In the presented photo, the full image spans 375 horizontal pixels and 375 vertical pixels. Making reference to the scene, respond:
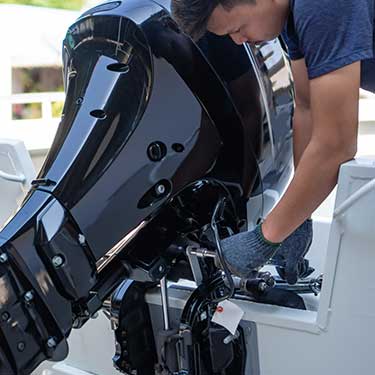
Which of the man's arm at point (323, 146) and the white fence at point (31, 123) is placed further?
the white fence at point (31, 123)

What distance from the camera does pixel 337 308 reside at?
1107 millimetres

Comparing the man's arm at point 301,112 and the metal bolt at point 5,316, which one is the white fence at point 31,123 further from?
the metal bolt at point 5,316

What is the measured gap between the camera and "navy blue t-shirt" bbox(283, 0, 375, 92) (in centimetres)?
95

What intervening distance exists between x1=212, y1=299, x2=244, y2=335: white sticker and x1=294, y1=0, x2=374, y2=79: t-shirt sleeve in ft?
1.43

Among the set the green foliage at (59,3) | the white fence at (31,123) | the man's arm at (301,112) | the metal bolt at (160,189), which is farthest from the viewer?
the green foliage at (59,3)

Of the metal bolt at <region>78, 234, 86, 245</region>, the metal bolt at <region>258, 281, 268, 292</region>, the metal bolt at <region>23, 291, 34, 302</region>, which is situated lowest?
the metal bolt at <region>258, 281, 268, 292</region>

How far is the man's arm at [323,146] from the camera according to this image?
0.97 meters

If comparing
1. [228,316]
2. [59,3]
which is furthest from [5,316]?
[59,3]

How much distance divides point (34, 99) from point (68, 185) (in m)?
1.91

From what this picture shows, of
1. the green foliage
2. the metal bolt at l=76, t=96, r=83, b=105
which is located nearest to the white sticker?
the metal bolt at l=76, t=96, r=83, b=105

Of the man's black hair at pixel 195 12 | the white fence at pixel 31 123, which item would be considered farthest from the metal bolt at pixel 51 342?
the white fence at pixel 31 123

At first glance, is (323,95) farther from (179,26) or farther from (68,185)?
(68,185)

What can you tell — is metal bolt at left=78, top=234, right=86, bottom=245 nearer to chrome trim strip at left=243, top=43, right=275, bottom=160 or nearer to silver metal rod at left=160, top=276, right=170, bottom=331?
silver metal rod at left=160, top=276, right=170, bottom=331

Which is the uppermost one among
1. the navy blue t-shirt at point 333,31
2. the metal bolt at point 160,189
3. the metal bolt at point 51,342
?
the navy blue t-shirt at point 333,31
